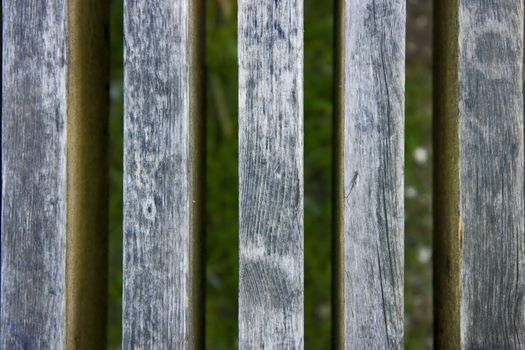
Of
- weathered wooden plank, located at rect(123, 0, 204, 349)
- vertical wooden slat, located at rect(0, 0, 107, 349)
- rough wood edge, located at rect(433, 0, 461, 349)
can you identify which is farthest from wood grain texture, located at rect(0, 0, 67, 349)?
rough wood edge, located at rect(433, 0, 461, 349)

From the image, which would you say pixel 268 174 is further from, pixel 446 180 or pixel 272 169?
pixel 446 180

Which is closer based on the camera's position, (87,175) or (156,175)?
(156,175)

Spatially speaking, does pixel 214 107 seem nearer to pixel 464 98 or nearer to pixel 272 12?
pixel 272 12

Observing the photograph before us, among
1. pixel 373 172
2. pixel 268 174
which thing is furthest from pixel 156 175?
pixel 373 172

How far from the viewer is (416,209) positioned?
184 cm

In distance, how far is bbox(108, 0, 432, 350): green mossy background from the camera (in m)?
1.79

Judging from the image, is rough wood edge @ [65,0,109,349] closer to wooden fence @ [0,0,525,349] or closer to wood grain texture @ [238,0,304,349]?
wooden fence @ [0,0,525,349]

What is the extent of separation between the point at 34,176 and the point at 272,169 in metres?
0.48

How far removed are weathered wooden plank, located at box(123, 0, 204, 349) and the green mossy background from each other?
70cm

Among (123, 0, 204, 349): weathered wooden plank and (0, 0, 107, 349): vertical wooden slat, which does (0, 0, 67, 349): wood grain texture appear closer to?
(0, 0, 107, 349): vertical wooden slat

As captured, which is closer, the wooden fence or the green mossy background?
the wooden fence

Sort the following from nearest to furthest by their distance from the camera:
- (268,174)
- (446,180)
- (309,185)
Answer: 1. (268,174)
2. (446,180)
3. (309,185)

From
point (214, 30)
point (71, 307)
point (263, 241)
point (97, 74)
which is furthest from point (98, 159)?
point (214, 30)

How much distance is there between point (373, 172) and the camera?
3.48ft
